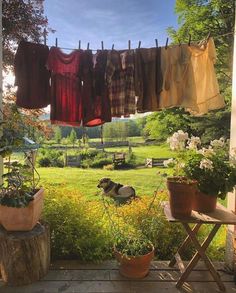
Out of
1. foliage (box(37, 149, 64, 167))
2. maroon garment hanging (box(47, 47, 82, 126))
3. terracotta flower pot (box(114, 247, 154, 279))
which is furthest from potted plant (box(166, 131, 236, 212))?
foliage (box(37, 149, 64, 167))

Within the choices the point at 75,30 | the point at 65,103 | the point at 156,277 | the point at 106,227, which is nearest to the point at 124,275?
the point at 156,277

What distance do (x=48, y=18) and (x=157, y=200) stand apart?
8.21 ft

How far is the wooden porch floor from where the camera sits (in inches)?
84.0

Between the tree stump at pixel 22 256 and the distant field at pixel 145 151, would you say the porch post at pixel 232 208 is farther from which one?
the distant field at pixel 145 151

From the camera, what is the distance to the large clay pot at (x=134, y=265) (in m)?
2.24

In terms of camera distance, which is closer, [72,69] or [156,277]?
[156,277]

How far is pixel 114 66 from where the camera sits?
8.42 feet

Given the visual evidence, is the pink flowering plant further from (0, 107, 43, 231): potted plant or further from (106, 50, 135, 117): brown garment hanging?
(0, 107, 43, 231): potted plant

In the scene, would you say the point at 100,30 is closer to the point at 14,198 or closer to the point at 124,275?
the point at 14,198

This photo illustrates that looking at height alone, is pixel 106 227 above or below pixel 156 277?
above

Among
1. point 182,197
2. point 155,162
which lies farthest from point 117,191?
point 155,162

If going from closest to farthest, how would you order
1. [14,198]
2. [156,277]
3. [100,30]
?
1. [14,198]
2. [156,277]
3. [100,30]

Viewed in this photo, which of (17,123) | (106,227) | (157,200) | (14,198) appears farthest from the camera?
(157,200)

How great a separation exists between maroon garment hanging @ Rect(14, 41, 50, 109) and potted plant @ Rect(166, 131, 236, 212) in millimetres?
1262
